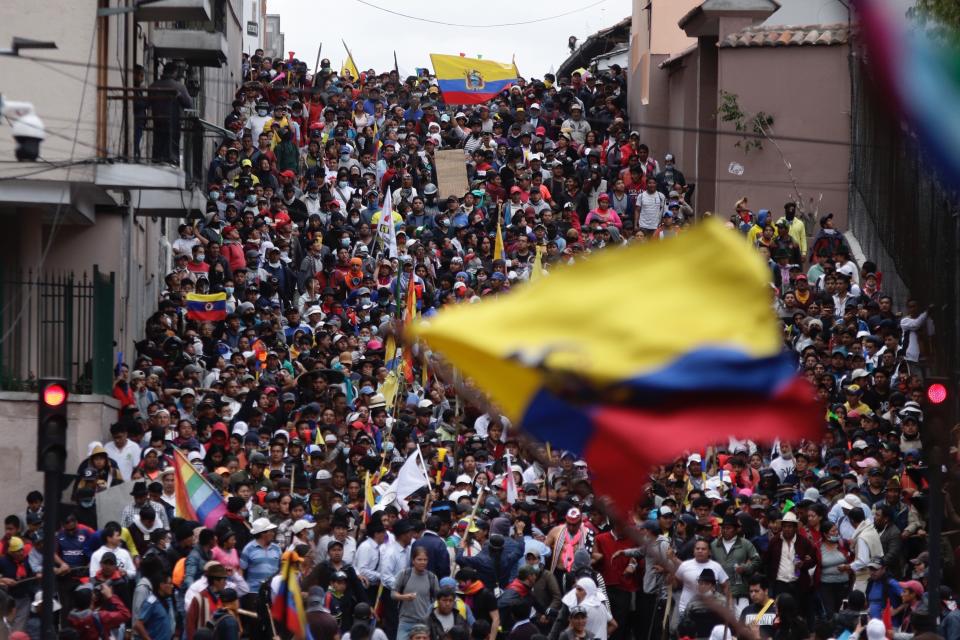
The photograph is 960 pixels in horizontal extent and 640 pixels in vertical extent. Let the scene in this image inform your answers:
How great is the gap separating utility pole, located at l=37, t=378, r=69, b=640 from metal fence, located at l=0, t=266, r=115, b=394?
7.70 metres

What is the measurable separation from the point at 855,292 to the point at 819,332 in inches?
65.7

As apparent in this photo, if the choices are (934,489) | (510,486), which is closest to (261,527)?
(510,486)

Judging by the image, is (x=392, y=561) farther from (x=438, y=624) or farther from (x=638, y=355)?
(x=638, y=355)

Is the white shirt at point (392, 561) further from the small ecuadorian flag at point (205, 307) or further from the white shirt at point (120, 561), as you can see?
the small ecuadorian flag at point (205, 307)

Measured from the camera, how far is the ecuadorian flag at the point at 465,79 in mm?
39156

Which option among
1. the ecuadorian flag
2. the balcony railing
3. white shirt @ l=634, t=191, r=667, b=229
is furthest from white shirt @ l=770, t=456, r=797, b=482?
the ecuadorian flag

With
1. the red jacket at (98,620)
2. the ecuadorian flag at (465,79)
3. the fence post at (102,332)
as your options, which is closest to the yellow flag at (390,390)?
the fence post at (102,332)

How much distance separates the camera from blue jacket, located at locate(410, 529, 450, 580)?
61.4ft

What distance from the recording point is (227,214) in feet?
97.4

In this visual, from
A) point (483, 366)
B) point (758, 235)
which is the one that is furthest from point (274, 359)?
point (483, 366)

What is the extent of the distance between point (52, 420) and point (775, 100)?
20079 mm

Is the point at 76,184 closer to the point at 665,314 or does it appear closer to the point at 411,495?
the point at 411,495

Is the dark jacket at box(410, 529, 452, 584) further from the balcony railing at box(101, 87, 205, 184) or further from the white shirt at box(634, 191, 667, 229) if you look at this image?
the white shirt at box(634, 191, 667, 229)

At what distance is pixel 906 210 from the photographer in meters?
27.4
